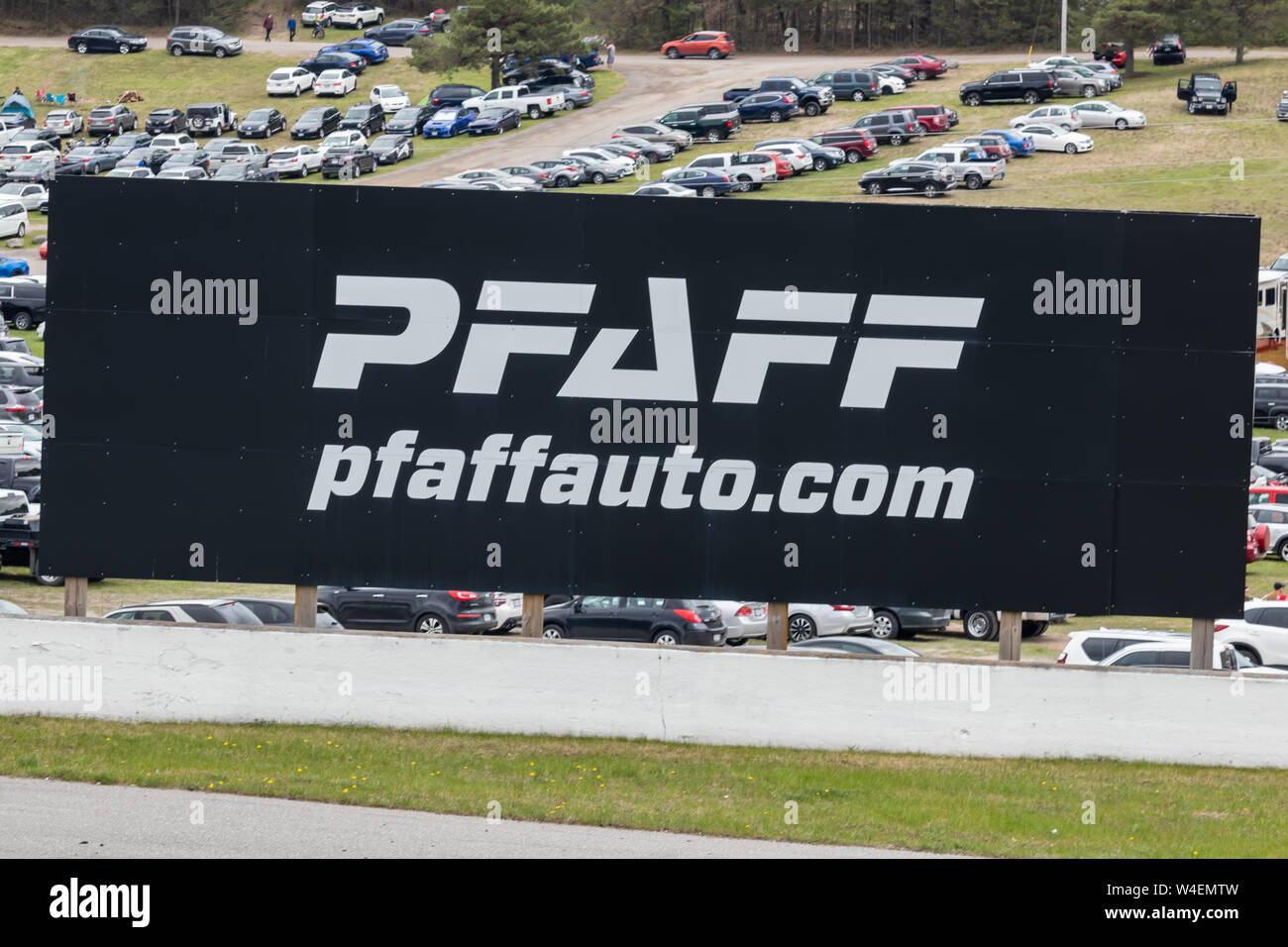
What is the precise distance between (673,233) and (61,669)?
6.38 meters

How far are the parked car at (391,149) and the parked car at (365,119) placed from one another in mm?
4941

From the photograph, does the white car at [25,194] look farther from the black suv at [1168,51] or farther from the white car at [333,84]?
the black suv at [1168,51]

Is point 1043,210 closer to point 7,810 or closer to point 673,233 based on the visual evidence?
point 673,233

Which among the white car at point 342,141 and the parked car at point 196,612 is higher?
the white car at point 342,141

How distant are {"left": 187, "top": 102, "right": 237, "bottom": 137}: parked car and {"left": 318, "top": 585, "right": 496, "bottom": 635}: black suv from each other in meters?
60.4

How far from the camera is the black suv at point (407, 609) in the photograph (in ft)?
81.7

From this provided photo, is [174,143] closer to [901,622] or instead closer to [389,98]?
[389,98]

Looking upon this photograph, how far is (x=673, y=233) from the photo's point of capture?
12820 millimetres

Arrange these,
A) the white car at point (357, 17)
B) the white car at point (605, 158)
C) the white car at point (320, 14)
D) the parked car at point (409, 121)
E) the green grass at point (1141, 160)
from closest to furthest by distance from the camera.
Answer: the green grass at point (1141, 160)
the white car at point (605, 158)
the parked car at point (409, 121)
the white car at point (320, 14)
the white car at point (357, 17)

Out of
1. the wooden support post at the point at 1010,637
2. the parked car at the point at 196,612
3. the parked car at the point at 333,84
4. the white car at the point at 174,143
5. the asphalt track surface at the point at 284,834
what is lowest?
the parked car at the point at 196,612

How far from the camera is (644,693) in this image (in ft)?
41.2

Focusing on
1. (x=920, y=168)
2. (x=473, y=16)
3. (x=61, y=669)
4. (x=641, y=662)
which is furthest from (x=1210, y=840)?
(x=473, y=16)

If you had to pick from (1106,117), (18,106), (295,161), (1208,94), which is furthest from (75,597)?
(18,106)

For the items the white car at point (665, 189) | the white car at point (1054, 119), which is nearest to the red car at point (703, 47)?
the white car at point (1054, 119)
